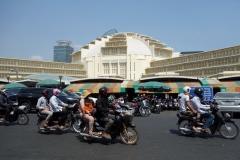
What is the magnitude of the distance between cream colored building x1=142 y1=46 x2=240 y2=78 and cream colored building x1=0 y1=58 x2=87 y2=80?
2216 cm

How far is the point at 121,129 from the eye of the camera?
→ 714 cm

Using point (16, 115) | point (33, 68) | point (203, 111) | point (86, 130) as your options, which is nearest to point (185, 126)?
point (203, 111)

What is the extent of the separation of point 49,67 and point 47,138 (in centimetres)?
6622

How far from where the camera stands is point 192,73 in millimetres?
57062

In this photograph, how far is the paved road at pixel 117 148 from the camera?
5.91 m

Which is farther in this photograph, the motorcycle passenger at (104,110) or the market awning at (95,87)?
the market awning at (95,87)

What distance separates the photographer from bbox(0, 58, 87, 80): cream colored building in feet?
212

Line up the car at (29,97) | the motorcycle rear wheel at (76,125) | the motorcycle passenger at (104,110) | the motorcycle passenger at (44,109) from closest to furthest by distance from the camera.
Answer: the motorcycle passenger at (104,110), the motorcycle passenger at (44,109), the motorcycle rear wheel at (76,125), the car at (29,97)

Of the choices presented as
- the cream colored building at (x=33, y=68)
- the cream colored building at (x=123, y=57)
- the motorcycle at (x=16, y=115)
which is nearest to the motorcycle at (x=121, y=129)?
the motorcycle at (x=16, y=115)

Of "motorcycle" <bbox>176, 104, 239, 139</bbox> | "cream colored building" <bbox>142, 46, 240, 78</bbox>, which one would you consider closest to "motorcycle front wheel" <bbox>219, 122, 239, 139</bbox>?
"motorcycle" <bbox>176, 104, 239, 139</bbox>

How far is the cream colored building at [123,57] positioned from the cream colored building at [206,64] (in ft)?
13.6

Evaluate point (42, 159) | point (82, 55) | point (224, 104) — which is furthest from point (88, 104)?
point (82, 55)

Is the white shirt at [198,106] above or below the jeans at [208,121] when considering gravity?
above

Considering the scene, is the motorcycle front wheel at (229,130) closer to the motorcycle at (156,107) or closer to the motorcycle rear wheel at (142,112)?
the motorcycle rear wheel at (142,112)
